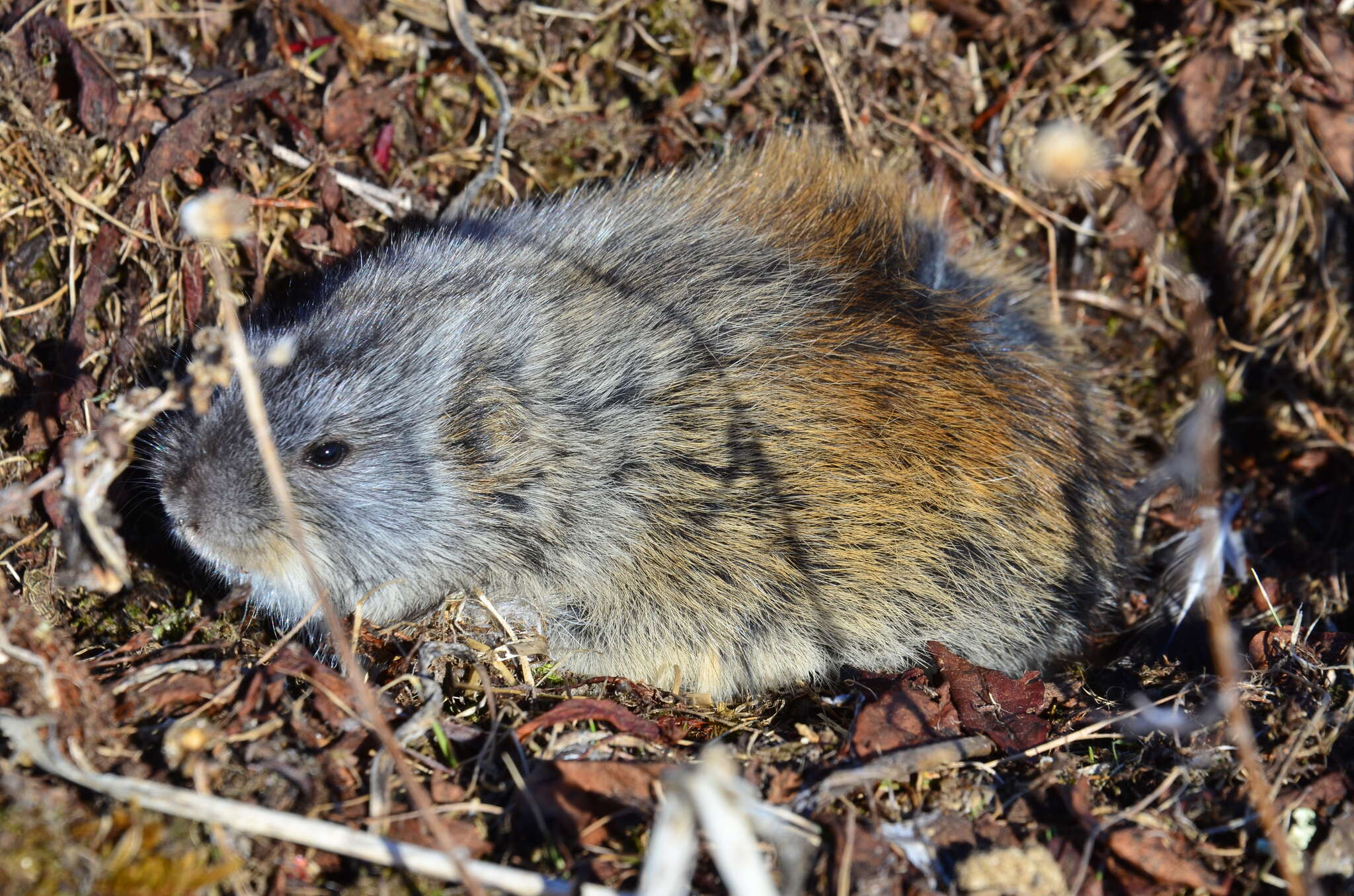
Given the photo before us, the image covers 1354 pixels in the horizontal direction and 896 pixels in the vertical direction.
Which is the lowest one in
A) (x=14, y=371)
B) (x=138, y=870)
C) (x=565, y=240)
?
(x=138, y=870)

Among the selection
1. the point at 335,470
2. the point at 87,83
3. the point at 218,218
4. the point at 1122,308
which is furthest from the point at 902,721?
the point at 87,83

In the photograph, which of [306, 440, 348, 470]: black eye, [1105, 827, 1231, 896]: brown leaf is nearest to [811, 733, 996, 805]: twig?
[1105, 827, 1231, 896]: brown leaf

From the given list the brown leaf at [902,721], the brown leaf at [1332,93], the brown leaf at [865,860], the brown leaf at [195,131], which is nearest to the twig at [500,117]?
the brown leaf at [195,131]

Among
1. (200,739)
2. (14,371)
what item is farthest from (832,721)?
(14,371)

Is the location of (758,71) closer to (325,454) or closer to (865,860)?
(325,454)

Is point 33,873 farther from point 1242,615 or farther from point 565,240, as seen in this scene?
point 1242,615

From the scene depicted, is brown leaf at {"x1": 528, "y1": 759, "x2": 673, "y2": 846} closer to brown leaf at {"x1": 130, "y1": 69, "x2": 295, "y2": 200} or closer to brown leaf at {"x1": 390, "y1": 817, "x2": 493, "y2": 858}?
brown leaf at {"x1": 390, "y1": 817, "x2": 493, "y2": 858}
